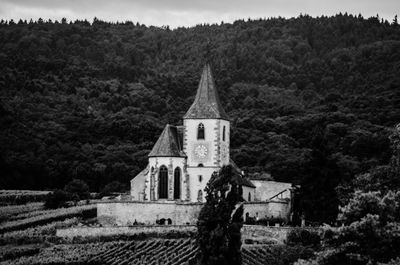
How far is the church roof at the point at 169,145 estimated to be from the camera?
7369cm

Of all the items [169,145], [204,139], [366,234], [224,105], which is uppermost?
[224,105]

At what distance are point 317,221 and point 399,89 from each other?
8418cm

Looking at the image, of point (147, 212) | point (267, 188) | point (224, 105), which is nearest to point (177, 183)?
point (147, 212)

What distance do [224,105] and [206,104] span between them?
83.8 m

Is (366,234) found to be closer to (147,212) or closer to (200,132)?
(147,212)

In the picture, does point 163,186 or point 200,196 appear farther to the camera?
point 163,186

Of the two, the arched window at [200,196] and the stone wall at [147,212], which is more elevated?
the arched window at [200,196]

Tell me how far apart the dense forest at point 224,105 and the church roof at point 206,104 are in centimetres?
616

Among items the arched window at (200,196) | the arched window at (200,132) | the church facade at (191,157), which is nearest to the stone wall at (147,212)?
the church facade at (191,157)

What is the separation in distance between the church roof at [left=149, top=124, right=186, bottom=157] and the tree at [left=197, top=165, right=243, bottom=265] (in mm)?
21375

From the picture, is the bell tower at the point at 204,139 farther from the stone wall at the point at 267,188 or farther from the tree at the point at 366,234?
the tree at the point at 366,234

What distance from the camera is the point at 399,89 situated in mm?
144875

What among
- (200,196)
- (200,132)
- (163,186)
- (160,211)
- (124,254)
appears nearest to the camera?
(124,254)

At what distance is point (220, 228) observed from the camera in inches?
1939
